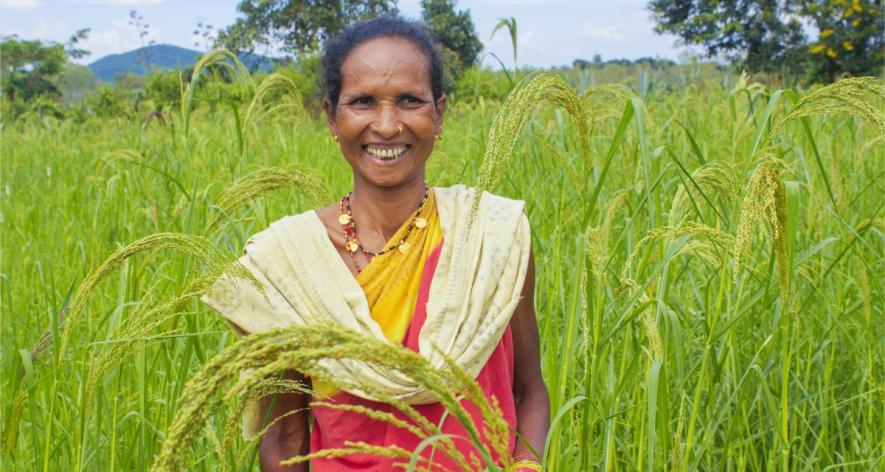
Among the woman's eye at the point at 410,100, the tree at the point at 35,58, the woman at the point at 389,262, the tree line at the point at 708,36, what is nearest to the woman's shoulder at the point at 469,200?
the woman at the point at 389,262

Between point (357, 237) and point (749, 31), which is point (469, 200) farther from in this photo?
point (749, 31)

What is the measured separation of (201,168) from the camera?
14.4ft

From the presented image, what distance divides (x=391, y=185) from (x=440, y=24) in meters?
36.8

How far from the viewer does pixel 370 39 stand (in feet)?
5.86

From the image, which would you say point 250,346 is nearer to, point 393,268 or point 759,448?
point 393,268

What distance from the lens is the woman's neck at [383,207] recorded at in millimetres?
1823

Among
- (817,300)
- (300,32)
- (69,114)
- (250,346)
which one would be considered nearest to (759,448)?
(817,300)

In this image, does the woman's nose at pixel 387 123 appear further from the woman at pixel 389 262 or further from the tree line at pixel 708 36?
the tree line at pixel 708 36

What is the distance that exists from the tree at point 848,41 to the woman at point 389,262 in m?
21.5

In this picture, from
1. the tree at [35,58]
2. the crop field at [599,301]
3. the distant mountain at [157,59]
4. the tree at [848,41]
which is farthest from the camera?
the tree at [35,58]

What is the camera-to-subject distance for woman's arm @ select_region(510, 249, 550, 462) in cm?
189

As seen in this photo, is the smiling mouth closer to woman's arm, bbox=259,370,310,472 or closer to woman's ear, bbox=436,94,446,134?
woman's ear, bbox=436,94,446,134

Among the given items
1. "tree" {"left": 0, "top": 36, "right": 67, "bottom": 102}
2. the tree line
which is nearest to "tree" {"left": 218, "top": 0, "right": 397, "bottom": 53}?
the tree line

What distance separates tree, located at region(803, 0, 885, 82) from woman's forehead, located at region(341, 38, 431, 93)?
21517mm
